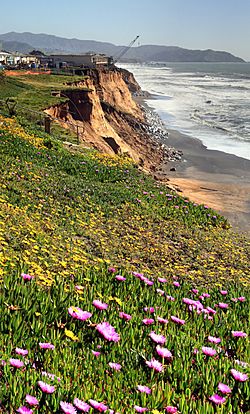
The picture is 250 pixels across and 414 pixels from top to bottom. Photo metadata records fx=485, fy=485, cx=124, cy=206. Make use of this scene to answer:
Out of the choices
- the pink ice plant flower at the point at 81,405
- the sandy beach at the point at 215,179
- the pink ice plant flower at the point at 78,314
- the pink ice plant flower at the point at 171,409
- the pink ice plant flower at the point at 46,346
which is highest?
the pink ice plant flower at the point at 81,405

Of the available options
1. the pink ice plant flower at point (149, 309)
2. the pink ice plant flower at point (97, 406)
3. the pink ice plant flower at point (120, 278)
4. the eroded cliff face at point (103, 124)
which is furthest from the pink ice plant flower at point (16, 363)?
the eroded cliff face at point (103, 124)

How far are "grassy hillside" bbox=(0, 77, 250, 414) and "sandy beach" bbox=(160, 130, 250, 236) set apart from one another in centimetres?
1052

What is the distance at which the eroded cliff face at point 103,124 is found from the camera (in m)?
30.7

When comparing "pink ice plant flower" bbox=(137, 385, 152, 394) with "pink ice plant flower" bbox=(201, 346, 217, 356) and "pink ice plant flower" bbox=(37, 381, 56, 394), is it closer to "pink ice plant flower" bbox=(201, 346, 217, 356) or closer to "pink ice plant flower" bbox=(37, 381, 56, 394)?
"pink ice plant flower" bbox=(37, 381, 56, 394)

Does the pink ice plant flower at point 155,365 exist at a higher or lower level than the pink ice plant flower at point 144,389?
lower

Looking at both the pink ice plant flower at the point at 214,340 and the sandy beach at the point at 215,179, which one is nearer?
the pink ice plant flower at the point at 214,340

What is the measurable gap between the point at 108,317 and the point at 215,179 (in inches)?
1123

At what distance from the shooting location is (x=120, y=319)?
3.83 meters

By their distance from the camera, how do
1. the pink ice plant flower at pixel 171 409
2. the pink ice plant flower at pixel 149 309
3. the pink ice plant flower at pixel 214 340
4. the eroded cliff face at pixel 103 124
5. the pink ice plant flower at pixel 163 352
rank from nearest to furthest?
the pink ice plant flower at pixel 171 409 < the pink ice plant flower at pixel 163 352 < the pink ice plant flower at pixel 214 340 < the pink ice plant flower at pixel 149 309 < the eroded cliff face at pixel 103 124

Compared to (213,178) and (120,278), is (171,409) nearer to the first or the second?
(120,278)

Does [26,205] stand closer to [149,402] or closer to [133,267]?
[133,267]

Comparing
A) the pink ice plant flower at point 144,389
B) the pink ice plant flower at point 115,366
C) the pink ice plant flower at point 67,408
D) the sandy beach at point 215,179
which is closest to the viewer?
the pink ice plant flower at point 67,408

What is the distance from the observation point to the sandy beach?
23.4 metres

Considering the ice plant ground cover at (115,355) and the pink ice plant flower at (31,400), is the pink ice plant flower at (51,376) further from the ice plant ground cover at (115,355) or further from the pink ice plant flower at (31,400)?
the pink ice plant flower at (31,400)
